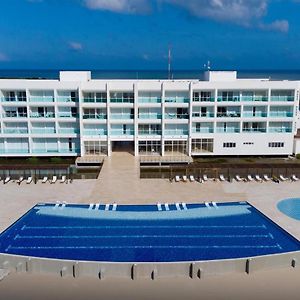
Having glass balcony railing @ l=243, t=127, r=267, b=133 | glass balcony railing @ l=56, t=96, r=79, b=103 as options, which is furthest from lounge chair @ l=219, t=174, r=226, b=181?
glass balcony railing @ l=56, t=96, r=79, b=103

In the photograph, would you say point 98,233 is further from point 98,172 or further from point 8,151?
point 8,151

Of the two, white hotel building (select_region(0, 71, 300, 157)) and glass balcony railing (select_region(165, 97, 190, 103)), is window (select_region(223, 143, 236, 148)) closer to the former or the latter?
white hotel building (select_region(0, 71, 300, 157))

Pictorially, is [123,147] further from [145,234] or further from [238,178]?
[145,234]

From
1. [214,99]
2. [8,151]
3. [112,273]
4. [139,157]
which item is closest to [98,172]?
[139,157]

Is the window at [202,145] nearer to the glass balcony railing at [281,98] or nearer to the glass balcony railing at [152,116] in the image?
the glass balcony railing at [152,116]

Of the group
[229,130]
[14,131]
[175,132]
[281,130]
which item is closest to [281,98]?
[281,130]

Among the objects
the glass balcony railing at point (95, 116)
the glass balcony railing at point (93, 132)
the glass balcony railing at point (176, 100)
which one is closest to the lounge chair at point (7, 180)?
the glass balcony railing at point (93, 132)
